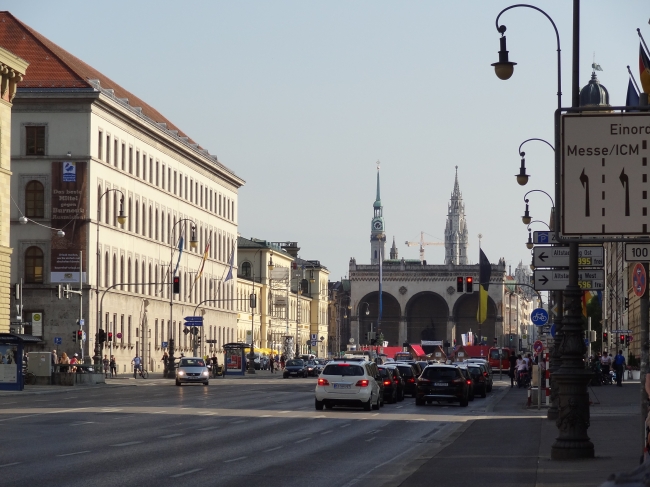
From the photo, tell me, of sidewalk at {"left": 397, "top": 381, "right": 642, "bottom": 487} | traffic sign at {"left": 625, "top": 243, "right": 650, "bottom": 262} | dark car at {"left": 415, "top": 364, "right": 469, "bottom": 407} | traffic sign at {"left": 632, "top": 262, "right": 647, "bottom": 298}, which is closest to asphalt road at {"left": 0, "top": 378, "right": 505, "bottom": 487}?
sidewalk at {"left": 397, "top": 381, "right": 642, "bottom": 487}

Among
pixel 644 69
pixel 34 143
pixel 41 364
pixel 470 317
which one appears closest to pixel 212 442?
pixel 644 69

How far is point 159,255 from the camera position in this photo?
97.9 m

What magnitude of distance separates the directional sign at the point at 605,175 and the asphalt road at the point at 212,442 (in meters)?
4.77

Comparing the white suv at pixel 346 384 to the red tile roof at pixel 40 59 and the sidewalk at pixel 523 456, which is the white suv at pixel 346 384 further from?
the red tile roof at pixel 40 59

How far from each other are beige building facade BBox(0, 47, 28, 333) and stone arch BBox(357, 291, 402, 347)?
12089cm

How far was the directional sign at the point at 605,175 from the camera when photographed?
1392cm

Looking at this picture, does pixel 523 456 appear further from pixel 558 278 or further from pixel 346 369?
pixel 346 369

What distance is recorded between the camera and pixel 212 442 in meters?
23.3

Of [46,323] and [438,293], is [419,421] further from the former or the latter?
[438,293]

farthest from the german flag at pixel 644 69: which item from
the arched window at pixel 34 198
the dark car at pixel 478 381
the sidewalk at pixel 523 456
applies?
the arched window at pixel 34 198

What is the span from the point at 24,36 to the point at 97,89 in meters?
9.33

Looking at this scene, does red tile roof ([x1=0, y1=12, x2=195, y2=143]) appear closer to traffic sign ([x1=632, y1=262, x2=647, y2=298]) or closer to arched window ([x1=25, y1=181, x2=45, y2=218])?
arched window ([x1=25, y1=181, x2=45, y2=218])

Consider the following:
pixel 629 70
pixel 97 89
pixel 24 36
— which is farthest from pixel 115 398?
A: pixel 24 36

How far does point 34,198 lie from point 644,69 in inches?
2351
